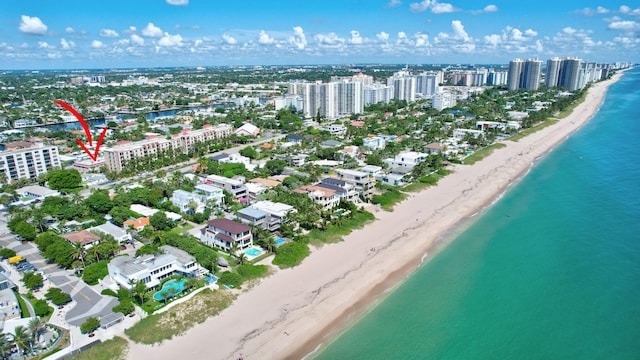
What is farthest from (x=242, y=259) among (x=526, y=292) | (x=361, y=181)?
(x=526, y=292)

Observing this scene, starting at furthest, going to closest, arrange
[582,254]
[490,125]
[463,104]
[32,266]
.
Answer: [463,104], [490,125], [582,254], [32,266]

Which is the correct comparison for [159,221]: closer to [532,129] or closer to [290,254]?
[290,254]

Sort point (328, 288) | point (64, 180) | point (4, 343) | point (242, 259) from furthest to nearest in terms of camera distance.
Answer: point (64, 180) < point (242, 259) < point (328, 288) < point (4, 343)

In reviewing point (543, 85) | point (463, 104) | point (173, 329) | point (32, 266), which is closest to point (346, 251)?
point (173, 329)

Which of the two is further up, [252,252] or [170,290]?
[170,290]

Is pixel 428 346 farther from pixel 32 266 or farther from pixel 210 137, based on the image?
pixel 210 137

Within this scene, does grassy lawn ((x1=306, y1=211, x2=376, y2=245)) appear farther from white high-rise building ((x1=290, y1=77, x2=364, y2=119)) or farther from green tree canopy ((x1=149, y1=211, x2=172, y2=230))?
white high-rise building ((x1=290, y1=77, x2=364, y2=119))

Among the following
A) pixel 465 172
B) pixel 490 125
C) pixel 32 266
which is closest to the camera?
pixel 32 266
